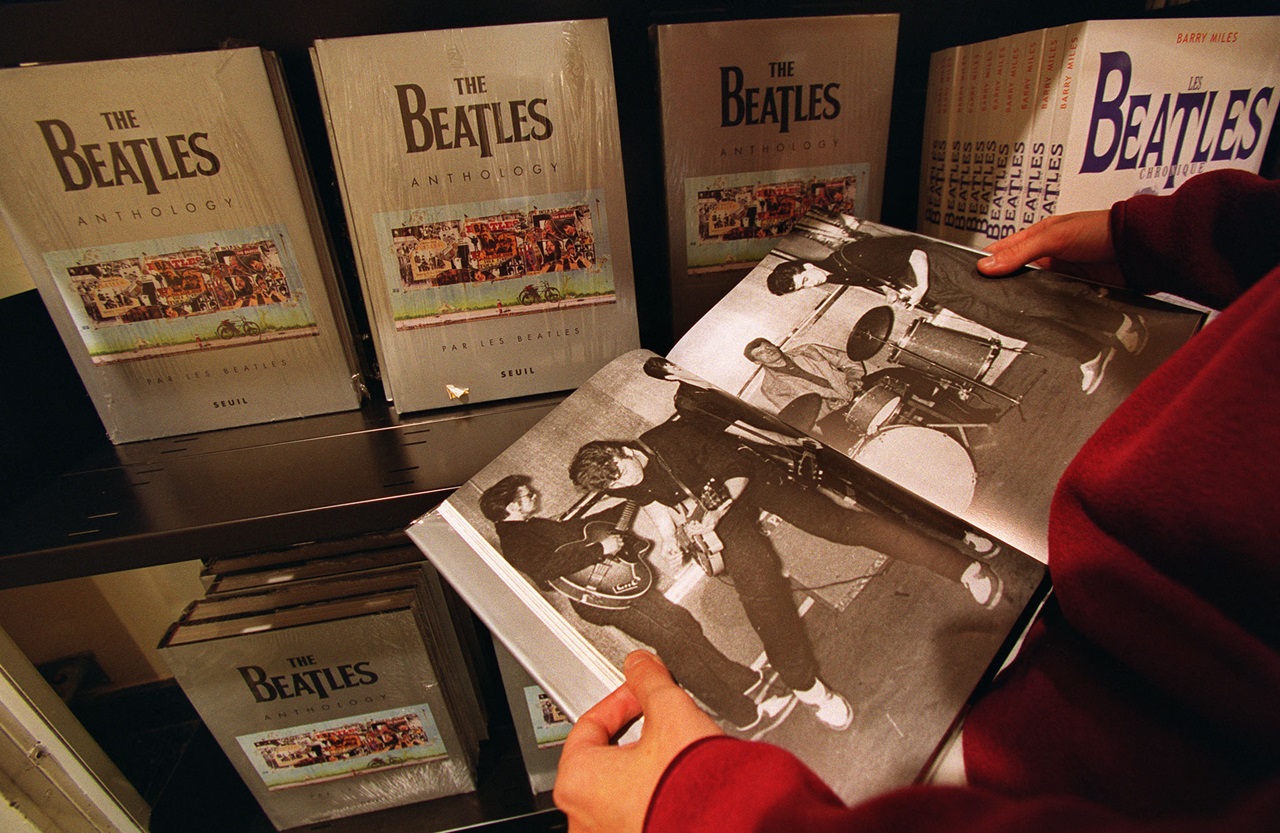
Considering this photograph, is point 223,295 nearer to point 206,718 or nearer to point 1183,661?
point 206,718

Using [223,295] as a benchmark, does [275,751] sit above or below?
below

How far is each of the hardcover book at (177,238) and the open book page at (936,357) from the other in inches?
16.1

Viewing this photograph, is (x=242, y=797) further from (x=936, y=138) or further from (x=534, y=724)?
(x=936, y=138)

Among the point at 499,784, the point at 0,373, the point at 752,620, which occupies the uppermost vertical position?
the point at 0,373

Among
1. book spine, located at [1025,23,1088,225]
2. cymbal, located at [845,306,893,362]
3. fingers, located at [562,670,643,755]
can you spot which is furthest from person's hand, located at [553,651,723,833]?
book spine, located at [1025,23,1088,225]

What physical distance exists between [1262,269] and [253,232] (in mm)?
879

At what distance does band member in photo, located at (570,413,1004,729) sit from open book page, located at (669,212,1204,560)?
5 cm

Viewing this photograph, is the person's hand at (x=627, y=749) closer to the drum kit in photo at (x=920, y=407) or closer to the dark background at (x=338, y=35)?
the drum kit in photo at (x=920, y=407)

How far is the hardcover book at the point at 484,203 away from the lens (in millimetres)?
531

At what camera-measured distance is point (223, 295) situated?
582mm

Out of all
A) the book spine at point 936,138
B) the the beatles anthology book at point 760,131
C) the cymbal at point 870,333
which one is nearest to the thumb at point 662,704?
the cymbal at point 870,333

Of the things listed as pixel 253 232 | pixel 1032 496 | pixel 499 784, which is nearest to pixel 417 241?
pixel 253 232

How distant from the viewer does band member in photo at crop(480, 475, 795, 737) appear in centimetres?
36

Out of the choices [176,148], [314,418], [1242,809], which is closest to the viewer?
[1242,809]
